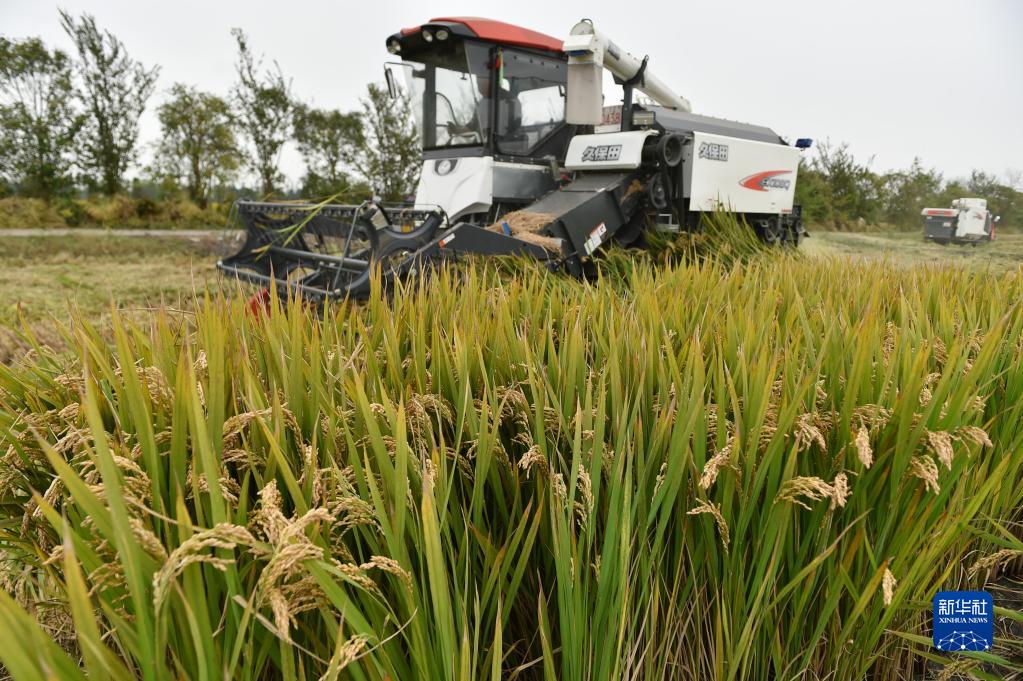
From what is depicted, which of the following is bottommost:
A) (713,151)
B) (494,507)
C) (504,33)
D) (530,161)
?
(494,507)

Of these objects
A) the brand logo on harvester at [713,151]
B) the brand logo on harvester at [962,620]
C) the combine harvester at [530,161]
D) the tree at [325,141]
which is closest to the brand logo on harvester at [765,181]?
the combine harvester at [530,161]

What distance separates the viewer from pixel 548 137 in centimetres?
673

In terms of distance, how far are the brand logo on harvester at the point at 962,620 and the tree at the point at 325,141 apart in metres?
19.1

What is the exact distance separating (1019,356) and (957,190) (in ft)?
30.1

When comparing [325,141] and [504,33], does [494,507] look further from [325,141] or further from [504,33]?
[325,141]

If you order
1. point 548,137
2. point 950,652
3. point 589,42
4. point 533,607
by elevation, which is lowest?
point 950,652

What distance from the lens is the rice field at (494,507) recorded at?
0.75 meters

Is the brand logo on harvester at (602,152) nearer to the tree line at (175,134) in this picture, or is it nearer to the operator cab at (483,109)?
the operator cab at (483,109)

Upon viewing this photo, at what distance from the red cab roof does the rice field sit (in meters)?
5.08

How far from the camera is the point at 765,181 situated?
7332 mm

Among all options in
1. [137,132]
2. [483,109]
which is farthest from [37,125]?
[483,109]

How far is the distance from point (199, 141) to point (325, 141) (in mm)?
4283

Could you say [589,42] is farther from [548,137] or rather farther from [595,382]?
[595,382]

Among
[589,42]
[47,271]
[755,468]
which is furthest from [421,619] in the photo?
[47,271]
